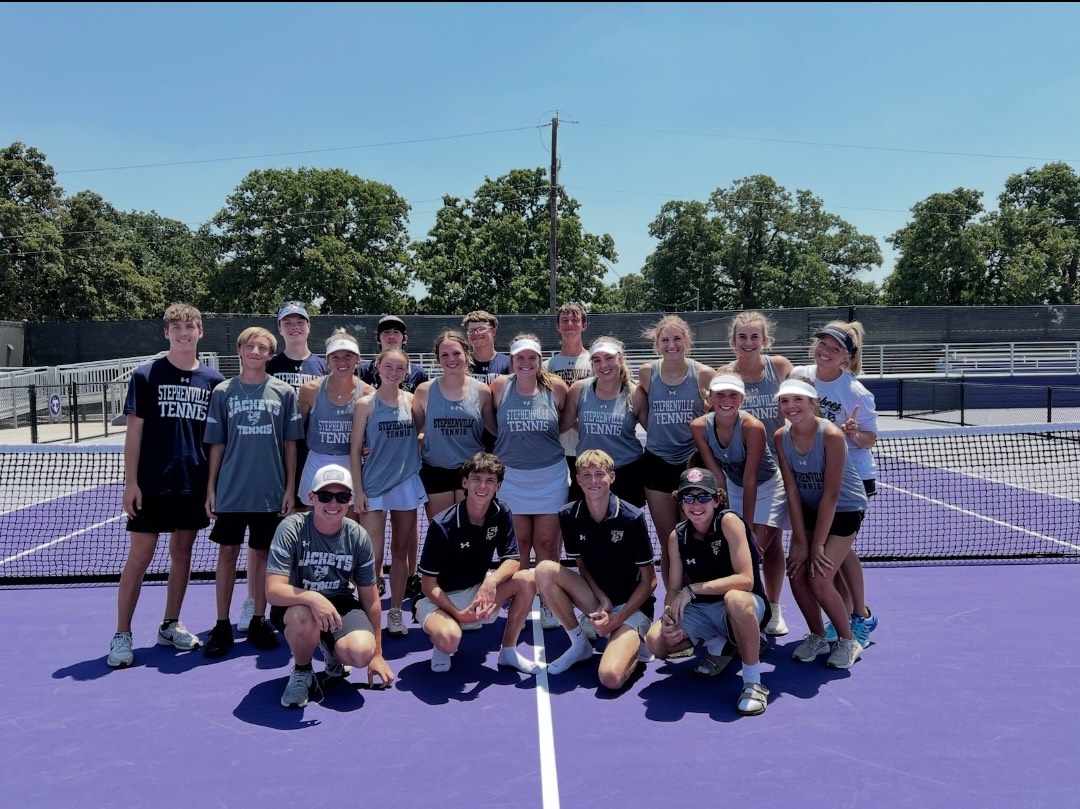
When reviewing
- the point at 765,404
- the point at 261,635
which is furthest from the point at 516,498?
the point at 261,635

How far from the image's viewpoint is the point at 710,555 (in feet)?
14.4

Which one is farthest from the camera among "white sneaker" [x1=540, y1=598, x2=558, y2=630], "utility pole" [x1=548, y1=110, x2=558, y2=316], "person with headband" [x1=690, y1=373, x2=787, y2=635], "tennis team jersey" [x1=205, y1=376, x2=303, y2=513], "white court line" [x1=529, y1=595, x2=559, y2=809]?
"utility pole" [x1=548, y1=110, x2=558, y2=316]

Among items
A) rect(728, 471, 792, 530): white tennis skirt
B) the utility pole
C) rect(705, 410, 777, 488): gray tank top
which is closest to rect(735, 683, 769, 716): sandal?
rect(728, 471, 792, 530): white tennis skirt

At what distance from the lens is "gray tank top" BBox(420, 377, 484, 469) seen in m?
5.18

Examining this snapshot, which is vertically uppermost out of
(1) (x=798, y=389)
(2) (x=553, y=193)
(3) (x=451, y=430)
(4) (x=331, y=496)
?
(2) (x=553, y=193)

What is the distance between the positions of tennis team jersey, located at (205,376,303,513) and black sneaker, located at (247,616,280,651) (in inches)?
29.5

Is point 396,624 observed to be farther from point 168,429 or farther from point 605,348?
point 605,348

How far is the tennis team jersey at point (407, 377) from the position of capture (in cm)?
572

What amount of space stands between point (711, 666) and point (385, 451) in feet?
7.66

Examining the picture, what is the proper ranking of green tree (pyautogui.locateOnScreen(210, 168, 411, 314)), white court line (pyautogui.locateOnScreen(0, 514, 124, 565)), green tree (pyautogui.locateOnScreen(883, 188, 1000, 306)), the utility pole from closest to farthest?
1. white court line (pyautogui.locateOnScreen(0, 514, 124, 565))
2. the utility pole
3. green tree (pyautogui.locateOnScreen(210, 168, 411, 314))
4. green tree (pyautogui.locateOnScreen(883, 188, 1000, 306))

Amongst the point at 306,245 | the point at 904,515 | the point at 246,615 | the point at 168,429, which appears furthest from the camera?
the point at 306,245

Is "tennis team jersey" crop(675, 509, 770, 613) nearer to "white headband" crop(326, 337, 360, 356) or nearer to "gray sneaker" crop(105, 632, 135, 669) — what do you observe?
"white headband" crop(326, 337, 360, 356)

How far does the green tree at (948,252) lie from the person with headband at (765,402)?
44523 mm

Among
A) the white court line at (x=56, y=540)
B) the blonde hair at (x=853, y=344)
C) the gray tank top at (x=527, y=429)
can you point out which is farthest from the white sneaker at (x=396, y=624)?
the white court line at (x=56, y=540)
